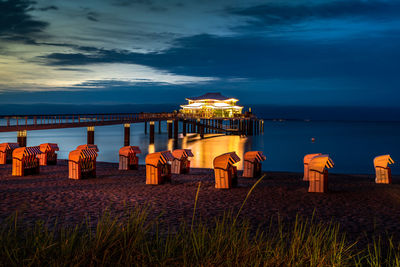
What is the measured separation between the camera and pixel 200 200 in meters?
10.4

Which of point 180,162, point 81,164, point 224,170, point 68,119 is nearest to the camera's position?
point 224,170

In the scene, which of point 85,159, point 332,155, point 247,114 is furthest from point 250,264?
point 247,114

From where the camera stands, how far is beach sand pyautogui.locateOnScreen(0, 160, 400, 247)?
841cm

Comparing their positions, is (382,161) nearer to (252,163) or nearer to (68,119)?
(252,163)

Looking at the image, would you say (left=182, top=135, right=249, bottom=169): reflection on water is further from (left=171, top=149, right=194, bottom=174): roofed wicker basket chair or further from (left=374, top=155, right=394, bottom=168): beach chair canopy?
(left=374, top=155, right=394, bottom=168): beach chair canopy

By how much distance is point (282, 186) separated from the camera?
12.8m

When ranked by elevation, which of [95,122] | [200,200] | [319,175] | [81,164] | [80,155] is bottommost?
[200,200]

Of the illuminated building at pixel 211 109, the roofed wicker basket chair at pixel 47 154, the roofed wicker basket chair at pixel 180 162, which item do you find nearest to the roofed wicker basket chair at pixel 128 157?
the roofed wicker basket chair at pixel 180 162

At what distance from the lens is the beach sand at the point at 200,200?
841cm

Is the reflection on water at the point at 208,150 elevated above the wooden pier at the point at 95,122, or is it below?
below

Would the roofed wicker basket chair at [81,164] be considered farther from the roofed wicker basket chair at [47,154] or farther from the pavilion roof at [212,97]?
the pavilion roof at [212,97]

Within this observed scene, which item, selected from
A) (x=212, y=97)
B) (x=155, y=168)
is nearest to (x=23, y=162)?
(x=155, y=168)

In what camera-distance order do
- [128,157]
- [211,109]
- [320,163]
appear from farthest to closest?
[211,109]
[128,157]
[320,163]

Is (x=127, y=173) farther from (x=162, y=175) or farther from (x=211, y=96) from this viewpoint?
(x=211, y=96)
